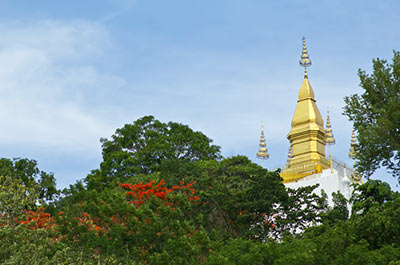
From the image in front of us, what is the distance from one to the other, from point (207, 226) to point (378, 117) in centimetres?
680

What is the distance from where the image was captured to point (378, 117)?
20750 mm

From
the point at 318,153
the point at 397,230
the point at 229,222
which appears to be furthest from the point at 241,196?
the point at 318,153

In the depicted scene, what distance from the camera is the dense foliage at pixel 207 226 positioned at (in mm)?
13398

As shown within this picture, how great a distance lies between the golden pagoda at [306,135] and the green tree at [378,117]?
1663cm

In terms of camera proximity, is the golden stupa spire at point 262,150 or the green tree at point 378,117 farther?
the golden stupa spire at point 262,150

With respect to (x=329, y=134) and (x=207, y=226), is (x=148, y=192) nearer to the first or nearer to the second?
(x=207, y=226)

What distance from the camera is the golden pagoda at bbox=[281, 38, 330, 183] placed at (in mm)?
39344

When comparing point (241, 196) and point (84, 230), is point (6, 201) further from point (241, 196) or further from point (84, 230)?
point (241, 196)

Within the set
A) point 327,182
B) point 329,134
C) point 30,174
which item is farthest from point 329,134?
point 30,174

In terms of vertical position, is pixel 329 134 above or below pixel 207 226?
above

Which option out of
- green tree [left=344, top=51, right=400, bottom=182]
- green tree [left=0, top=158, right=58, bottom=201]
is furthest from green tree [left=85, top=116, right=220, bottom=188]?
green tree [left=344, top=51, right=400, bottom=182]

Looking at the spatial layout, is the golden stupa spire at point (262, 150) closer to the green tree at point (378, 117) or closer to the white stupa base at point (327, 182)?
the white stupa base at point (327, 182)

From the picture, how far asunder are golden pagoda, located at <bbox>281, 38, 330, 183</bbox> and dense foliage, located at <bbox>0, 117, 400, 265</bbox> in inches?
614

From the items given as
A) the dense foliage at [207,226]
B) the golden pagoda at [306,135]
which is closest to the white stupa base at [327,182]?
the golden pagoda at [306,135]
